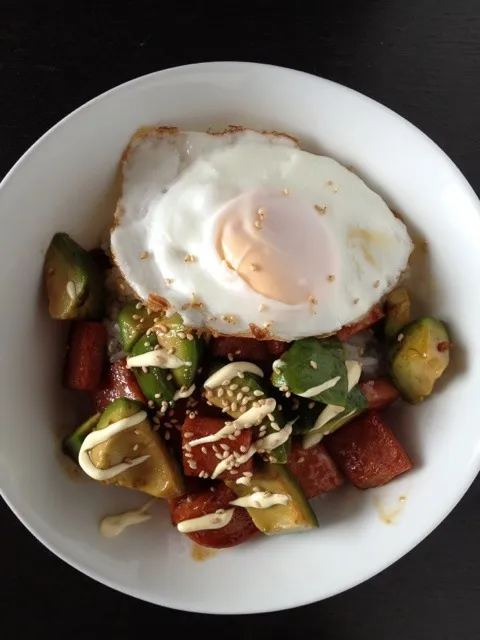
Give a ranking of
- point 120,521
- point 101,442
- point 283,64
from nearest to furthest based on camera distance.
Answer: point 101,442 < point 120,521 < point 283,64

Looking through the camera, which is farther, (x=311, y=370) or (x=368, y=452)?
(x=368, y=452)

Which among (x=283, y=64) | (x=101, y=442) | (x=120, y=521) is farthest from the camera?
(x=283, y=64)

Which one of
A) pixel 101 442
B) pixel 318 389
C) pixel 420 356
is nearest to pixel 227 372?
pixel 318 389

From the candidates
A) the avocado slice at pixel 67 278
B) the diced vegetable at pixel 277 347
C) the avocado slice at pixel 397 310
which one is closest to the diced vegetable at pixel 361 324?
the avocado slice at pixel 397 310

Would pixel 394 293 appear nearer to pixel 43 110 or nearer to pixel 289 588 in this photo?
pixel 289 588

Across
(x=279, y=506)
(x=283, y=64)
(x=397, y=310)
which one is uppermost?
(x=283, y=64)

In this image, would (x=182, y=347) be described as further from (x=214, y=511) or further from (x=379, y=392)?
(x=379, y=392)

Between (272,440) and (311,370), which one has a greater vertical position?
(311,370)

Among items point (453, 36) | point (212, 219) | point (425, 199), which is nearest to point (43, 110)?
point (212, 219)
